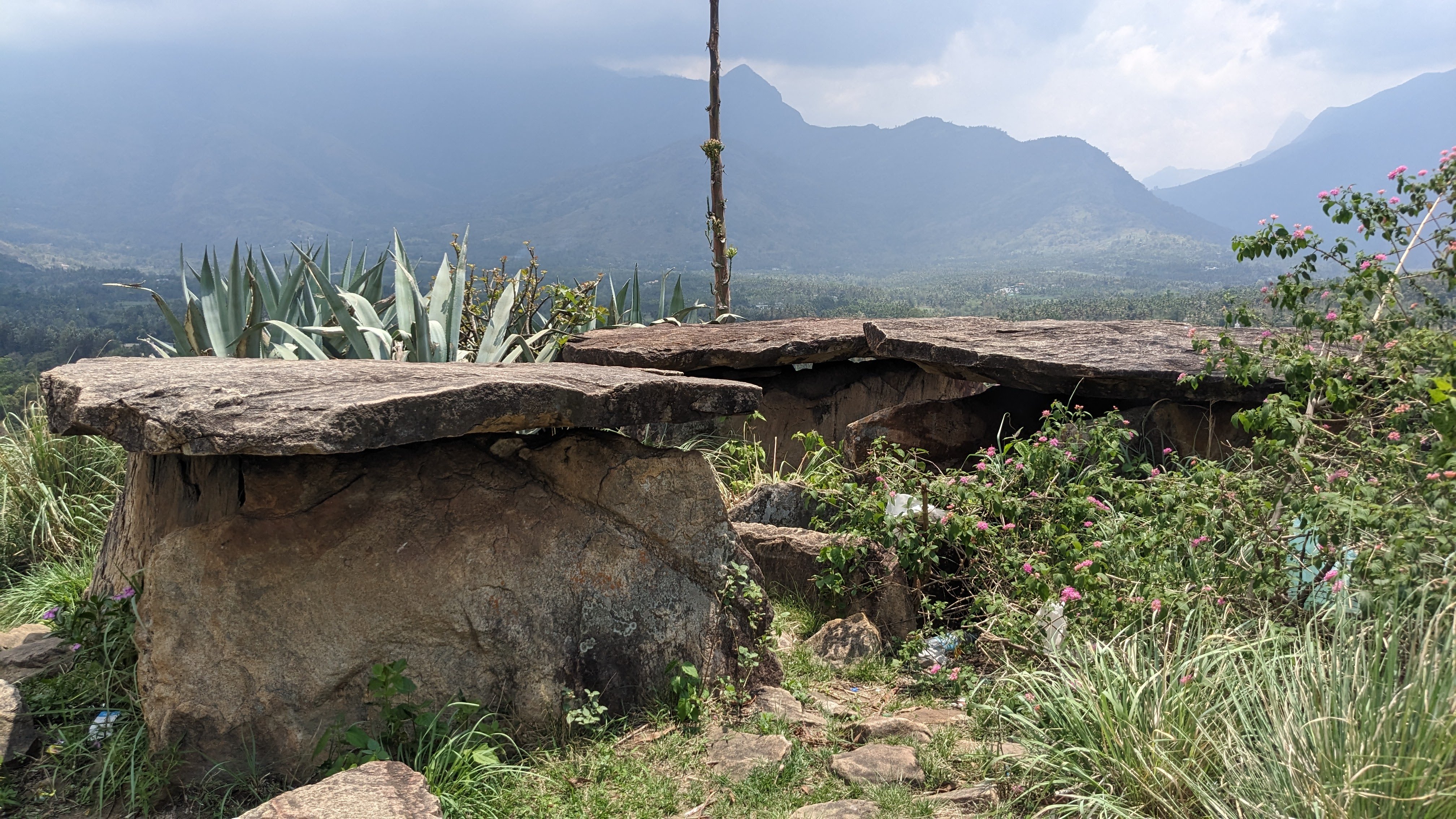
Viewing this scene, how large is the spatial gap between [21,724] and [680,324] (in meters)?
5.62

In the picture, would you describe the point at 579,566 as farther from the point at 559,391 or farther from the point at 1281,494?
the point at 1281,494

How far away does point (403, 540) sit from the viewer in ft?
10.9

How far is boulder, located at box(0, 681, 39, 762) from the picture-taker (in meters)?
3.05

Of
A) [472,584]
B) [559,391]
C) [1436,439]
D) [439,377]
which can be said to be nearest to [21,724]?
[472,584]

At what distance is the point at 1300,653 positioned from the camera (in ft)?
8.85

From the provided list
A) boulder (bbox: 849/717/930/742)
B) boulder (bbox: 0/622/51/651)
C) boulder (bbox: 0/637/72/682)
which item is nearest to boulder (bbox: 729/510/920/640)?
boulder (bbox: 849/717/930/742)

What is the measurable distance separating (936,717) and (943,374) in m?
3.26

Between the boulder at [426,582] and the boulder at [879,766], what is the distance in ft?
2.37

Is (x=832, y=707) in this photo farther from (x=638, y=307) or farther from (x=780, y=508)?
(x=638, y=307)

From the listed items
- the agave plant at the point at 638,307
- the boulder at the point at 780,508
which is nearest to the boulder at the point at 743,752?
the boulder at the point at 780,508

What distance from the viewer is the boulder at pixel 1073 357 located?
215 inches

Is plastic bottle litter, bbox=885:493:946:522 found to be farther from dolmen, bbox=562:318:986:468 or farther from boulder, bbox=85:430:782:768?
dolmen, bbox=562:318:986:468

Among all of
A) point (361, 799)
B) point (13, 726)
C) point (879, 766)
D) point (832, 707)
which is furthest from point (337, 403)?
point (832, 707)

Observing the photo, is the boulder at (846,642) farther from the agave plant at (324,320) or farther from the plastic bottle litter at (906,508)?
the agave plant at (324,320)
